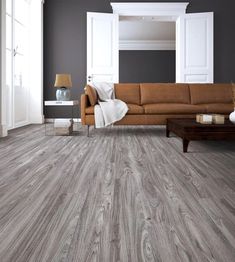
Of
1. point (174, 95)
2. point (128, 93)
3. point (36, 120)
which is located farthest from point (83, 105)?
point (36, 120)

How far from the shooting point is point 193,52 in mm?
7395

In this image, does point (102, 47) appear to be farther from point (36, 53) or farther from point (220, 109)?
A: point (220, 109)

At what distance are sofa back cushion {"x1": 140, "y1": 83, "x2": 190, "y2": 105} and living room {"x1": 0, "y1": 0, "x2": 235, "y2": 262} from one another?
0.02 metres

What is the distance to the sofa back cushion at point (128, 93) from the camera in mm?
5434

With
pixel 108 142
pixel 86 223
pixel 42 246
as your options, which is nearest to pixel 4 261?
pixel 42 246

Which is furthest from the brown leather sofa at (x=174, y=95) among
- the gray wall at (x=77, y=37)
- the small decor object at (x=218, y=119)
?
the gray wall at (x=77, y=37)

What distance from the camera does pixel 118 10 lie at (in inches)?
294

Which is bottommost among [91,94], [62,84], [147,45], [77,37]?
[91,94]

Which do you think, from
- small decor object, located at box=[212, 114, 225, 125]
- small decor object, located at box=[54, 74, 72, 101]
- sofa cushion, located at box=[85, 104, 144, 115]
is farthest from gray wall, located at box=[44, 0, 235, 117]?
small decor object, located at box=[212, 114, 225, 125]

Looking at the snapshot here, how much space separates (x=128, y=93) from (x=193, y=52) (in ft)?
8.62

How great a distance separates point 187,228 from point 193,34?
660 centimetres

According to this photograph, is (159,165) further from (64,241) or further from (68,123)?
(68,123)

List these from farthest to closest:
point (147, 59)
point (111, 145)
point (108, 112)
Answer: point (147, 59) < point (108, 112) < point (111, 145)

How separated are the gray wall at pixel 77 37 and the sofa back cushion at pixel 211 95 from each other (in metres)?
2.28
